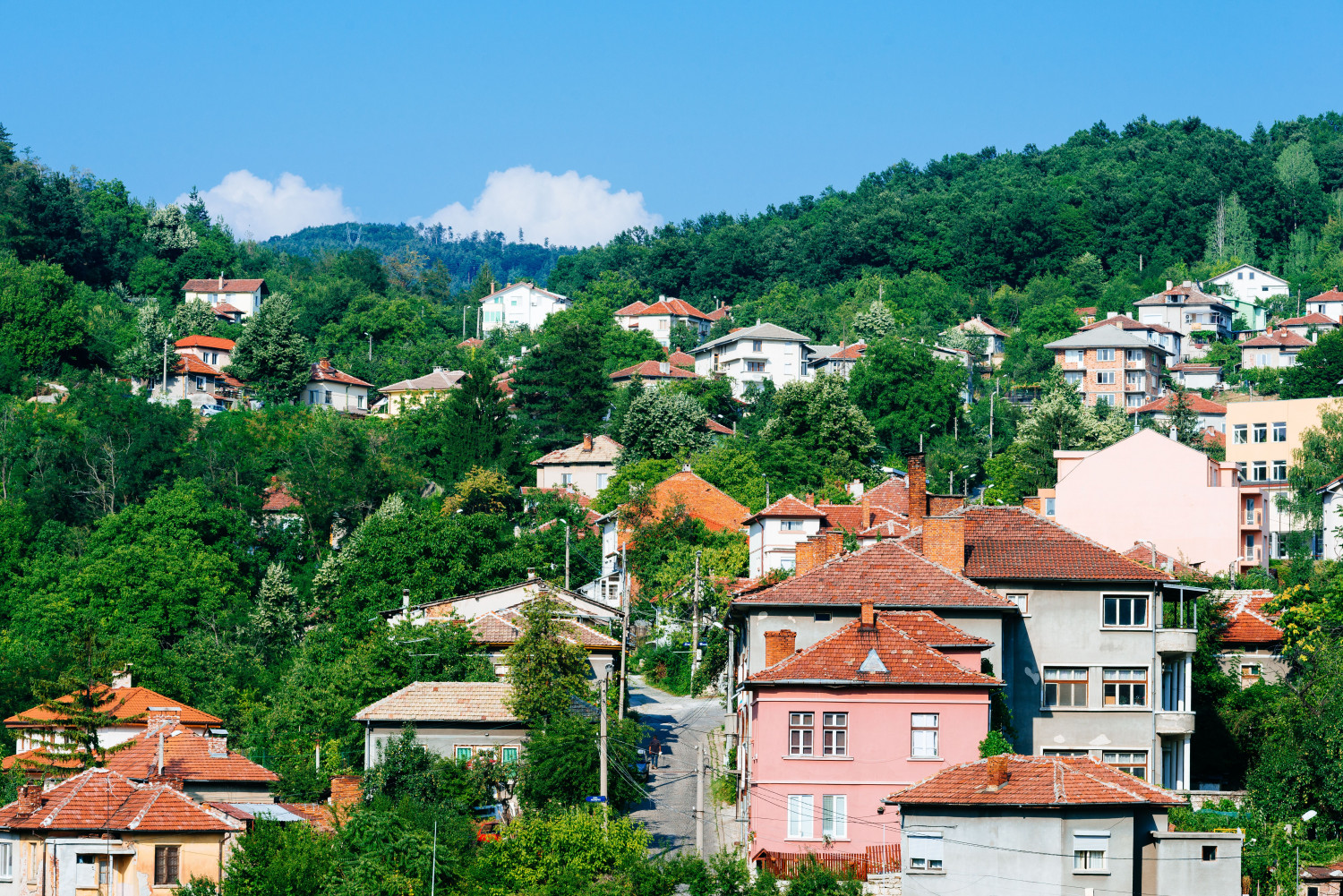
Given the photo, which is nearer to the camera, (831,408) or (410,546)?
(410,546)

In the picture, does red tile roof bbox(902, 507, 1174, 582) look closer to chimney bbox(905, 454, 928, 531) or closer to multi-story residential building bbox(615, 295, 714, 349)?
chimney bbox(905, 454, 928, 531)

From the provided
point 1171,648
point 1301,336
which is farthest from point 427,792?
point 1301,336

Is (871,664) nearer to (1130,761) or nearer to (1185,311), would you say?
(1130,761)

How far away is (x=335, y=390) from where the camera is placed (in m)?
109

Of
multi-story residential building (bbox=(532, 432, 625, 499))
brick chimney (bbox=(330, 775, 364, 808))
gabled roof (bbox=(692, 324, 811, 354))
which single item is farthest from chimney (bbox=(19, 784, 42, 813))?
gabled roof (bbox=(692, 324, 811, 354))

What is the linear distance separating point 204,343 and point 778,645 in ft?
266

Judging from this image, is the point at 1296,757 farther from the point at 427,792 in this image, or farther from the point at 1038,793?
the point at 427,792

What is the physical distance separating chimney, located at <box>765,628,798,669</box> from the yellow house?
1267 cm

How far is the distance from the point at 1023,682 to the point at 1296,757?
718 centimetres

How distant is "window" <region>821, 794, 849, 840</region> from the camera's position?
35625 mm

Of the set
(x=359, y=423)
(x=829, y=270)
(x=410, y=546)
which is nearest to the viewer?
(x=410, y=546)

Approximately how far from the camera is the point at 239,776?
42.0 m

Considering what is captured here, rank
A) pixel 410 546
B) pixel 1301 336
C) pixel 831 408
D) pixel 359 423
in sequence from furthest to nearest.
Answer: pixel 1301 336
pixel 359 423
pixel 831 408
pixel 410 546

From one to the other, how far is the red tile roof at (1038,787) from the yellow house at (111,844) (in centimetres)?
1552
